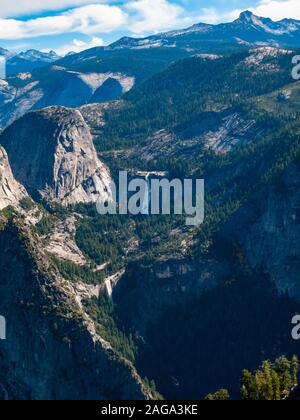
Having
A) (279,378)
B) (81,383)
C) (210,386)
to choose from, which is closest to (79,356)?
(81,383)

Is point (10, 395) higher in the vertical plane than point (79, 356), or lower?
lower
